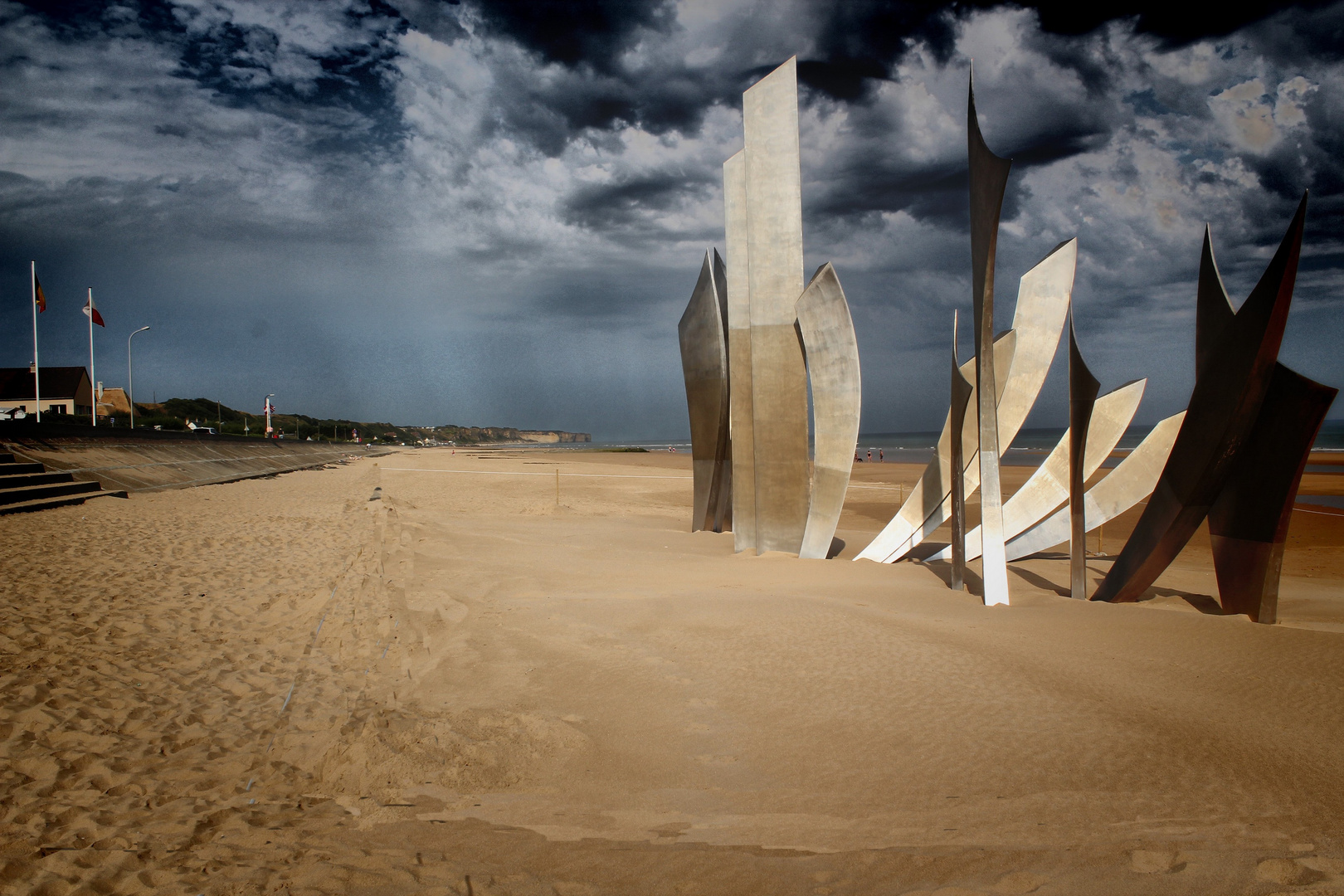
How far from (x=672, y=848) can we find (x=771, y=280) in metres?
8.18

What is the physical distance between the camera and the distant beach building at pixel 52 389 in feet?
143

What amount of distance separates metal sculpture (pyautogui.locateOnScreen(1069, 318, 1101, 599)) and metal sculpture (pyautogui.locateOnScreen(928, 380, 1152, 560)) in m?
2.07

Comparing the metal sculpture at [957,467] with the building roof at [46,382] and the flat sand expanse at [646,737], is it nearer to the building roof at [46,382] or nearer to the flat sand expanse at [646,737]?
the flat sand expanse at [646,737]

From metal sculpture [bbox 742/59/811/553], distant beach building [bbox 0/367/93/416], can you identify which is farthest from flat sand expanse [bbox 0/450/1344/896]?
distant beach building [bbox 0/367/93/416]

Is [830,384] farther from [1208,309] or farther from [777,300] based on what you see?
[1208,309]

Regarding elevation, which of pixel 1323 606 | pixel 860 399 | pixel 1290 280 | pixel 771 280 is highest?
pixel 771 280

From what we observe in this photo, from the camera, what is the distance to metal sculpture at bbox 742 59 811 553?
31.7ft

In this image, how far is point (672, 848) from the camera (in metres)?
2.97

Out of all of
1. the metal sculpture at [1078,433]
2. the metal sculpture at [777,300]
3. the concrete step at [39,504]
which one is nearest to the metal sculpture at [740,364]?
the metal sculpture at [777,300]

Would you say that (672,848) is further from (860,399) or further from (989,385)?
(860,399)

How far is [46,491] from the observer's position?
1270cm

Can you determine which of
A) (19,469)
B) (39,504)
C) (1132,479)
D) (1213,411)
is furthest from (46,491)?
(1132,479)

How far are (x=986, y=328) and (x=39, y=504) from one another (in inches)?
599

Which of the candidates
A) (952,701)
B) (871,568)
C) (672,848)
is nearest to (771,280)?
(871,568)
